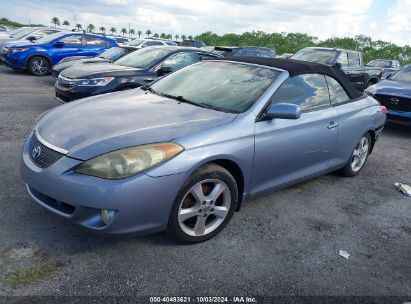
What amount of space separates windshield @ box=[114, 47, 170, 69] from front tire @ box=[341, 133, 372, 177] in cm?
431

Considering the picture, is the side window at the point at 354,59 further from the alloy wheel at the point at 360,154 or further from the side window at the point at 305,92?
the side window at the point at 305,92

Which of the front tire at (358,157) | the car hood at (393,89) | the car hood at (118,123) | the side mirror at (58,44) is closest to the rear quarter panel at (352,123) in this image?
the front tire at (358,157)

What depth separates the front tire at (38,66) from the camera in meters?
12.5

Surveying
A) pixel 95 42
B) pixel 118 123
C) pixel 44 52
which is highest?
pixel 118 123

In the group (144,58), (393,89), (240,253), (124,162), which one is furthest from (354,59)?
(124,162)

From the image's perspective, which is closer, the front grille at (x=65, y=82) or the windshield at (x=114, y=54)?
the front grille at (x=65, y=82)

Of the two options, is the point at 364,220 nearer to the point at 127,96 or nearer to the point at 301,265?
Result: the point at 301,265

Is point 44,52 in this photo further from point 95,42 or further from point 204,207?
point 204,207

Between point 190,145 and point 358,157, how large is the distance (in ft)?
10.2

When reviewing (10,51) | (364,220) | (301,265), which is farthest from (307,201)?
(10,51)

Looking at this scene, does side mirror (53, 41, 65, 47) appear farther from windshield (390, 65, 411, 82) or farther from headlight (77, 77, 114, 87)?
windshield (390, 65, 411, 82)

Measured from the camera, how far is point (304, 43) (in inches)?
1586

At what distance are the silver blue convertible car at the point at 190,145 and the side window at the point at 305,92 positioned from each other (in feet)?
0.05

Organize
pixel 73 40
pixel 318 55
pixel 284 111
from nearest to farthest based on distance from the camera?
pixel 284 111 < pixel 318 55 < pixel 73 40
